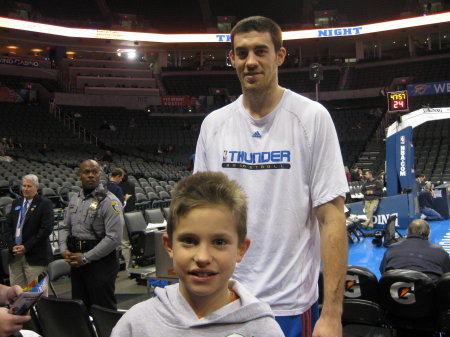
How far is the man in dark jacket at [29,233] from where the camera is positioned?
186 inches

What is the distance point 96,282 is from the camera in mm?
3824

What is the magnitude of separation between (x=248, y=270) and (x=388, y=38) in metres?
32.2

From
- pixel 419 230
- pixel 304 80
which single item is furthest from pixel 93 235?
pixel 304 80

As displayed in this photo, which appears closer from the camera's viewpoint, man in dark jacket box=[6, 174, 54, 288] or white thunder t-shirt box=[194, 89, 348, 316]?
white thunder t-shirt box=[194, 89, 348, 316]

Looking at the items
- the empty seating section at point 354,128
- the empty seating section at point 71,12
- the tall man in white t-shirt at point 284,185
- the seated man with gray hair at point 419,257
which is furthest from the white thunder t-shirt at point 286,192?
the empty seating section at point 71,12

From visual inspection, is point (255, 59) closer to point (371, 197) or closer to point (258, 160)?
point (258, 160)

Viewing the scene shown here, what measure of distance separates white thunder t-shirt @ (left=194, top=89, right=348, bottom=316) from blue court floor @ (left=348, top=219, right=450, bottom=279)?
206 inches

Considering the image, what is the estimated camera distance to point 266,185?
152 cm

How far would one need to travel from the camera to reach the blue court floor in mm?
7278

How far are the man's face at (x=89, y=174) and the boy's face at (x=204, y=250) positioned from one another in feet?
9.73

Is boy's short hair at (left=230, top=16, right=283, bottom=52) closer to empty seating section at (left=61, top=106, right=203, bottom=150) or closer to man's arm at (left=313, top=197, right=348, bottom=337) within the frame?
man's arm at (left=313, top=197, right=348, bottom=337)

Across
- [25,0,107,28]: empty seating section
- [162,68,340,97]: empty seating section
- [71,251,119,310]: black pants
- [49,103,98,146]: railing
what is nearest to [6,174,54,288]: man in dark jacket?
[71,251,119,310]: black pants

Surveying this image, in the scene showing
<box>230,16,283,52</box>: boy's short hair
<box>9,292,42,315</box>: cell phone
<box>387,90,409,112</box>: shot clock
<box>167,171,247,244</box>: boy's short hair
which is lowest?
<box>9,292,42,315</box>: cell phone

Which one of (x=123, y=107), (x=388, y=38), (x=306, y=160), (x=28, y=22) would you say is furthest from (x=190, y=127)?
(x=306, y=160)
